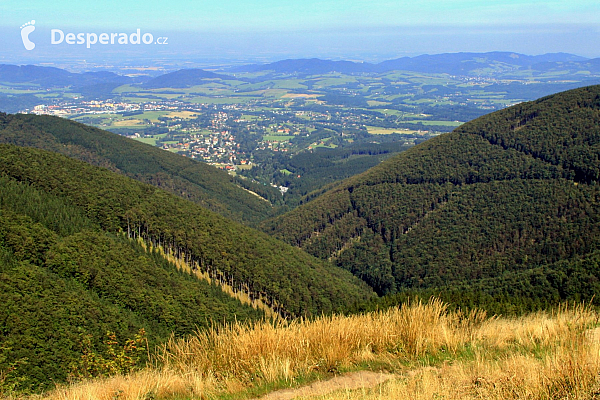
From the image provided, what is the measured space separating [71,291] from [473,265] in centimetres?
5640

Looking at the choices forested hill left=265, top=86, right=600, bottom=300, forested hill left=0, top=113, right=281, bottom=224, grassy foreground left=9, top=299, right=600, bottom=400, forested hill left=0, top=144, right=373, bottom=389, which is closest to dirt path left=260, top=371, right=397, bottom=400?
grassy foreground left=9, top=299, right=600, bottom=400

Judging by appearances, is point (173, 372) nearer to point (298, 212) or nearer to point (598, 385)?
point (598, 385)

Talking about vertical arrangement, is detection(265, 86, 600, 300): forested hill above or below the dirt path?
below

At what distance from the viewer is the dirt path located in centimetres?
762

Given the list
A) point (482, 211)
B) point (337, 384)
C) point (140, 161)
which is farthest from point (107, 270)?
point (140, 161)

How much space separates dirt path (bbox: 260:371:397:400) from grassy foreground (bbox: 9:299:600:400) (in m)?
0.20

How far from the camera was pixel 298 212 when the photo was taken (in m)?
105

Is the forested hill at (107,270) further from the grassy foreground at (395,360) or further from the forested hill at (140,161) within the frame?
the forested hill at (140,161)

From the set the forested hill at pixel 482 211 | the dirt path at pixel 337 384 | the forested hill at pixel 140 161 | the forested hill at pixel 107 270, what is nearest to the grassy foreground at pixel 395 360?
the dirt path at pixel 337 384

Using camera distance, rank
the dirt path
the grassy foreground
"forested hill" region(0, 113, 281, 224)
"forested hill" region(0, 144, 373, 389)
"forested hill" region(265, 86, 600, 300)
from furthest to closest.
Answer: "forested hill" region(0, 113, 281, 224) < "forested hill" region(265, 86, 600, 300) < "forested hill" region(0, 144, 373, 389) < the dirt path < the grassy foreground

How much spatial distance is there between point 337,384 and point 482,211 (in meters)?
80.9

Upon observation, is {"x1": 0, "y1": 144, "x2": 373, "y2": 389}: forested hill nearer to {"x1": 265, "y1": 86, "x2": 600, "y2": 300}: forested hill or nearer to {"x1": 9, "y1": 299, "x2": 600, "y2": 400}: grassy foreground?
{"x1": 9, "y1": 299, "x2": 600, "y2": 400}: grassy foreground

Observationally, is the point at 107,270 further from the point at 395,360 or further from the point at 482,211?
the point at 482,211

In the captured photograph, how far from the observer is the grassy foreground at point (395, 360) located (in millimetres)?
6508
